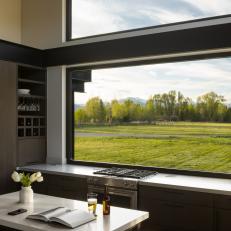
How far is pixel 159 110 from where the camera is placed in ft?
14.9

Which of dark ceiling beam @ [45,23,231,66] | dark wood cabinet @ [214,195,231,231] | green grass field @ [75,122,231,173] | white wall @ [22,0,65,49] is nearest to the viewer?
dark wood cabinet @ [214,195,231,231]

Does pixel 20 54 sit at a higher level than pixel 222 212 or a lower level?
higher

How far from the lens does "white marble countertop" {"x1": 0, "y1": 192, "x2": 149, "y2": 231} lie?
2408mm

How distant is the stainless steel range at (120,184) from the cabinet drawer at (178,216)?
0.20 m

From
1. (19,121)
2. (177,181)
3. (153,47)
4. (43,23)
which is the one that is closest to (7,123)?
(19,121)

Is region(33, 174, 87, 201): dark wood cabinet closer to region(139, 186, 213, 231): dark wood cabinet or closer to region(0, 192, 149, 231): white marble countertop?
→ region(139, 186, 213, 231): dark wood cabinet

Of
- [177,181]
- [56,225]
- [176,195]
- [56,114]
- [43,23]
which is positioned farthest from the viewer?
[43,23]

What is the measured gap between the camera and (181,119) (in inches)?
172

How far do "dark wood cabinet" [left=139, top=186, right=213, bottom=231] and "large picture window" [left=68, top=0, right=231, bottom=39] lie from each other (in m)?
2.15

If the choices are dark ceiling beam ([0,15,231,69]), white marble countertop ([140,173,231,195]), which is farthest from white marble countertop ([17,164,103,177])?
dark ceiling beam ([0,15,231,69])

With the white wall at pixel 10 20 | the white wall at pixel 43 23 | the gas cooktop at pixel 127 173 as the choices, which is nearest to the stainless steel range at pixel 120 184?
the gas cooktop at pixel 127 173

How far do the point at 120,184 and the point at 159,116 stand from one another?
3.82 ft

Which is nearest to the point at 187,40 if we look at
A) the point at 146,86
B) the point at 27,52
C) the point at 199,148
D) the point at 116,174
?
the point at 146,86

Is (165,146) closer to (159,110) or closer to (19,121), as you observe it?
(159,110)
